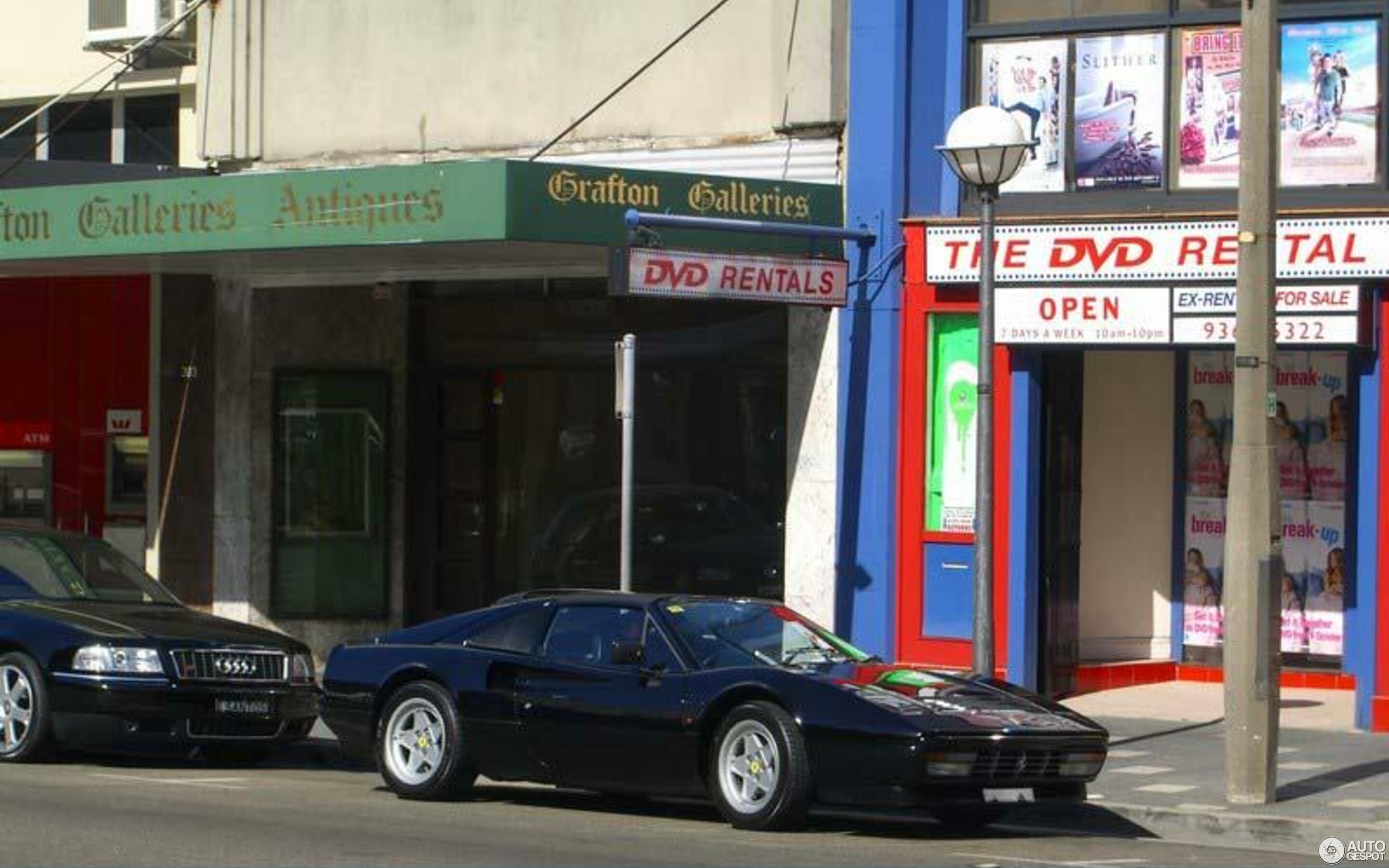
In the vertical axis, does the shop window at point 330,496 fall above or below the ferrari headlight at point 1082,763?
above

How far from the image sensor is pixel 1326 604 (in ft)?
59.6

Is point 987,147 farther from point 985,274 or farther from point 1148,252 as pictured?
point 1148,252

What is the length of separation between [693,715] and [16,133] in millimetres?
15107

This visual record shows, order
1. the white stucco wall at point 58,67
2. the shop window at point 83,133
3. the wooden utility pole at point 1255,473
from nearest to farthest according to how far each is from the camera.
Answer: the wooden utility pole at point 1255,473, the white stucco wall at point 58,67, the shop window at point 83,133

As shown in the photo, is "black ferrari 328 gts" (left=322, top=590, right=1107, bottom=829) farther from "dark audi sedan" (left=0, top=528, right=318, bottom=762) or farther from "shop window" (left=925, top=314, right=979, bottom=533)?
"shop window" (left=925, top=314, right=979, bottom=533)

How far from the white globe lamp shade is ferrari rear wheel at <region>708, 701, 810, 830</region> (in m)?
4.32

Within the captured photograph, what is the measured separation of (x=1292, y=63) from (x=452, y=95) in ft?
26.1

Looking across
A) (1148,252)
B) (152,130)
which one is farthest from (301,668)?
(152,130)

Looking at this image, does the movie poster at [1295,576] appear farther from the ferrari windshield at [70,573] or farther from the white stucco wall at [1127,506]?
the ferrari windshield at [70,573]

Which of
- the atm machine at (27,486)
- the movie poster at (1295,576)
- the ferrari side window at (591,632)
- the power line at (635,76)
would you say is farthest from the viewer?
the atm machine at (27,486)

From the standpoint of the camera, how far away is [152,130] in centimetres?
2370

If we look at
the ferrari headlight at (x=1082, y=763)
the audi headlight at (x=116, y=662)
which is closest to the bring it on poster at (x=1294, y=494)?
the ferrari headlight at (x=1082, y=763)

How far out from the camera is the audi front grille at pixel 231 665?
576 inches

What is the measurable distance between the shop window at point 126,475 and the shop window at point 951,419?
9.18 meters
